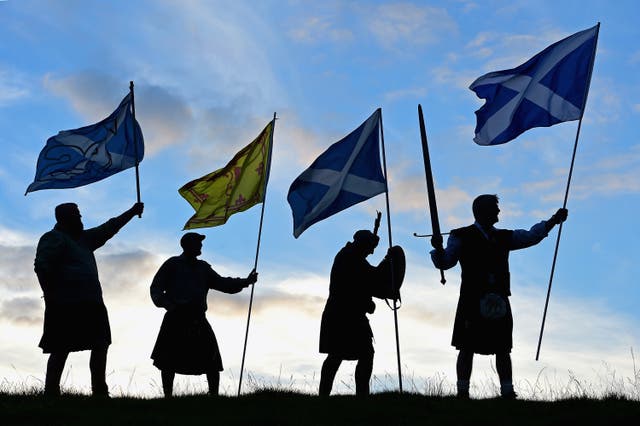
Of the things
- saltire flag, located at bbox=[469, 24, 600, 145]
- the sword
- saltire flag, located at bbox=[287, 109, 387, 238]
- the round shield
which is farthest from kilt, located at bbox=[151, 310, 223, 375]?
saltire flag, located at bbox=[469, 24, 600, 145]

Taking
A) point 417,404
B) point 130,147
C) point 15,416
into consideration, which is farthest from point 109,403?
point 130,147

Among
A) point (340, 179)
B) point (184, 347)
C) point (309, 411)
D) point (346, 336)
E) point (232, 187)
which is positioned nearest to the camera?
point (309, 411)

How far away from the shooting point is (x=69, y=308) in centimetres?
1161

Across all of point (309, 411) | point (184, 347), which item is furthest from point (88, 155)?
point (309, 411)

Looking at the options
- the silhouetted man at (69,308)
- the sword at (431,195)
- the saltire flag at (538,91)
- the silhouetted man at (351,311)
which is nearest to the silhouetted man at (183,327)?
the silhouetted man at (69,308)

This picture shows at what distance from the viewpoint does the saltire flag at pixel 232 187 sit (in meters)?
14.6

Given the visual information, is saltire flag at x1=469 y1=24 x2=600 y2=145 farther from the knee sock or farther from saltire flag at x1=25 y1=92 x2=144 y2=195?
saltire flag at x1=25 y1=92 x2=144 y2=195

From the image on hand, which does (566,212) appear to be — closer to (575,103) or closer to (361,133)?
(575,103)

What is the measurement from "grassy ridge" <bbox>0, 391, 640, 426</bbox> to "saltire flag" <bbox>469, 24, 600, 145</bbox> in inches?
162

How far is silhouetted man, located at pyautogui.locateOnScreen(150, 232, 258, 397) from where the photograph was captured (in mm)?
13172

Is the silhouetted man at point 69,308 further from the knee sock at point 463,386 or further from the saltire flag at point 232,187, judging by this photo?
the knee sock at point 463,386

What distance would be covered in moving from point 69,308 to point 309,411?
347 cm

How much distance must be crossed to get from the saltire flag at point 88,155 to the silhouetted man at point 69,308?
258cm

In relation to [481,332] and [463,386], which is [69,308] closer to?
[463,386]
